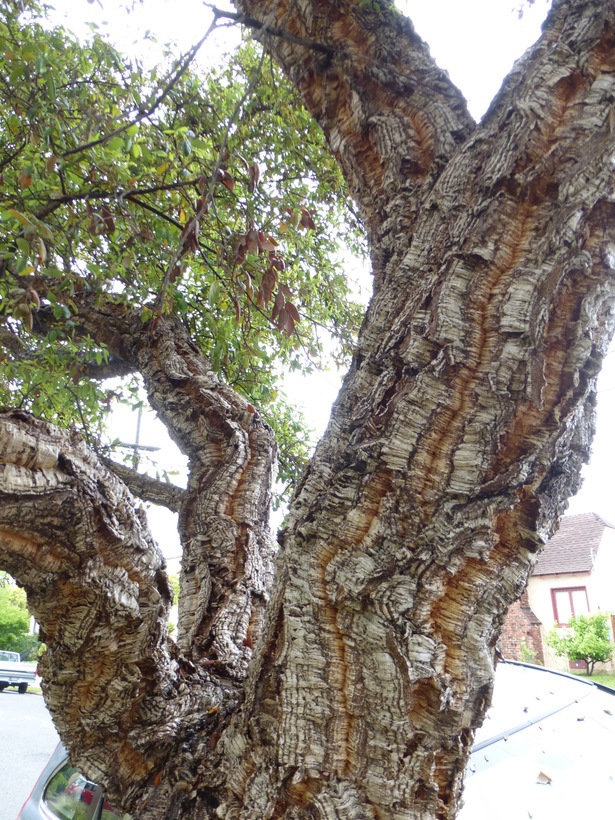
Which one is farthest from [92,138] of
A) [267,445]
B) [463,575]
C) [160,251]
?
[463,575]

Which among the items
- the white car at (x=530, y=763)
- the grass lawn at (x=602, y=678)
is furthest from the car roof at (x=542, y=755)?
the grass lawn at (x=602, y=678)

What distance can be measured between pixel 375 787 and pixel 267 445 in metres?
1.61

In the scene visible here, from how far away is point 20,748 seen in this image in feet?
29.2

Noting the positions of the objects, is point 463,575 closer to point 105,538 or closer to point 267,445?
point 105,538

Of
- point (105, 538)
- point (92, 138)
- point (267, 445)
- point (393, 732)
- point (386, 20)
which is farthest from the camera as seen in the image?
point (267, 445)

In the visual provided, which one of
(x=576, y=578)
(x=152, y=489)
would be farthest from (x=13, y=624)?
(x=152, y=489)

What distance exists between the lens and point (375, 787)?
1.38 meters

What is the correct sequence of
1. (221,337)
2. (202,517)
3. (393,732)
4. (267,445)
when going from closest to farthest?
(393,732) < (202,517) < (267,445) < (221,337)

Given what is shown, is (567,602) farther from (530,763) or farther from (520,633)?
(530,763)

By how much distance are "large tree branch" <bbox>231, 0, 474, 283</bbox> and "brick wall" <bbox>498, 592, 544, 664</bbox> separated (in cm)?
1049

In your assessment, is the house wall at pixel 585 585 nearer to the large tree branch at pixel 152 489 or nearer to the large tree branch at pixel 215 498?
the large tree branch at pixel 152 489

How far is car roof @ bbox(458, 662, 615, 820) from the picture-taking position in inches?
83.7

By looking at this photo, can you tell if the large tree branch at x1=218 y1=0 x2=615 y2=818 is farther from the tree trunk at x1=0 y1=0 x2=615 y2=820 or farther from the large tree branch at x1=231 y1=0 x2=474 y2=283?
the large tree branch at x1=231 y1=0 x2=474 y2=283

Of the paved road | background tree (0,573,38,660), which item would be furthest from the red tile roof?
background tree (0,573,38,660)
